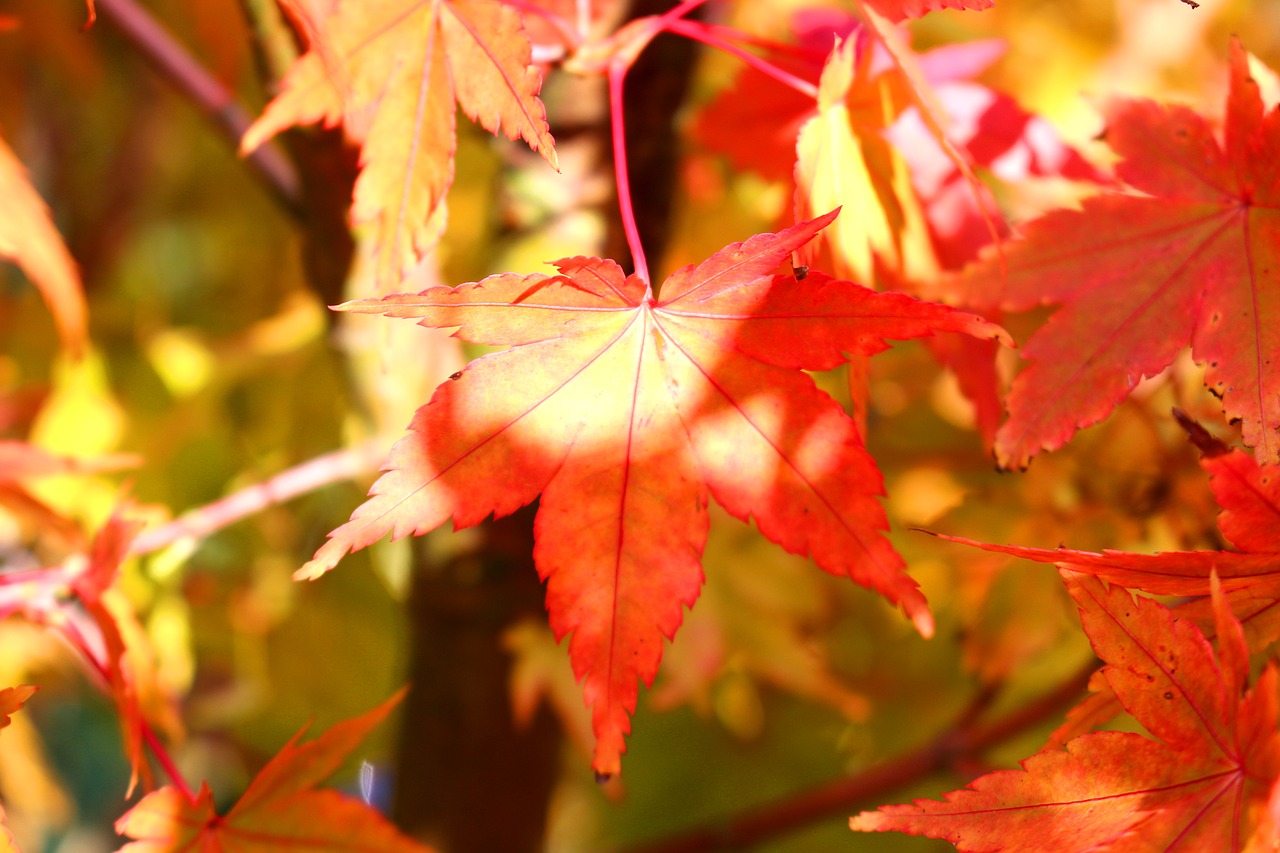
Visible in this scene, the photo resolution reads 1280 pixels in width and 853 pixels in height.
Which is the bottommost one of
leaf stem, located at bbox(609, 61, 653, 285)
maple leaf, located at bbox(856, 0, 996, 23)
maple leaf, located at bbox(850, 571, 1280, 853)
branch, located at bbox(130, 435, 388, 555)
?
branch, located at bbox(130, 435, 388, 555)

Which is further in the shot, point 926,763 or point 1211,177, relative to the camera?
point 926,763

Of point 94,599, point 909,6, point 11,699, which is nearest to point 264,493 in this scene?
point 94,599

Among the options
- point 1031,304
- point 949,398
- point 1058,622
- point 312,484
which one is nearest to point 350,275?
point 312,484

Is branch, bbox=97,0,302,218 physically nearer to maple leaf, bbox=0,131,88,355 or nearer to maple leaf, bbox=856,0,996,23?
maple leaf, bbox=0,131,88,355

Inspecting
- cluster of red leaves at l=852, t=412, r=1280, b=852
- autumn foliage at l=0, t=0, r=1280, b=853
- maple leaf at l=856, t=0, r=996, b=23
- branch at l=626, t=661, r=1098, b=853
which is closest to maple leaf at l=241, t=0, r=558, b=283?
autumn foliage at l=0, t=0, r=1280, b=853

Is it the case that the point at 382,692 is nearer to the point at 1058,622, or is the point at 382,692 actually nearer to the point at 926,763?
the point at 926,763

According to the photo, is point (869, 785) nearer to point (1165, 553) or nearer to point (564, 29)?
point (1165, 553)

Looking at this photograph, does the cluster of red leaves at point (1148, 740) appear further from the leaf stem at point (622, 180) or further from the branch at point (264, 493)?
the branch at point (264, 493)
